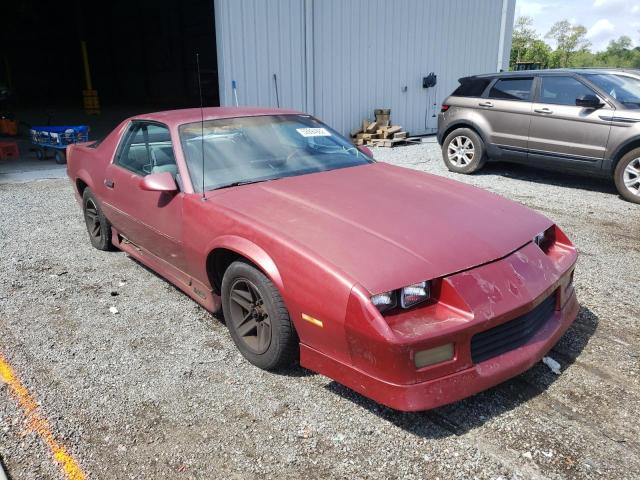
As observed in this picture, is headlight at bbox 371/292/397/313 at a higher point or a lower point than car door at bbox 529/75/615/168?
lower

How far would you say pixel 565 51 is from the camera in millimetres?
53031

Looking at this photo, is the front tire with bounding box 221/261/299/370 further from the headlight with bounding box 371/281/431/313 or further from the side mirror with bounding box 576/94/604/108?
the side mirror with bounding box 576/94/604/108

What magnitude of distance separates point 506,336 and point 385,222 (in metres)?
0.81

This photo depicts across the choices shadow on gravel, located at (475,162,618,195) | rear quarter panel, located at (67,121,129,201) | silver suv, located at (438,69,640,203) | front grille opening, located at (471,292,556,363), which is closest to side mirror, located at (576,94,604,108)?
silver suv, located at (438,69,640,203)

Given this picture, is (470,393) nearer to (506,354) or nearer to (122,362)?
(506,354)

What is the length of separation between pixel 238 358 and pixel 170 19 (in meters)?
20.7

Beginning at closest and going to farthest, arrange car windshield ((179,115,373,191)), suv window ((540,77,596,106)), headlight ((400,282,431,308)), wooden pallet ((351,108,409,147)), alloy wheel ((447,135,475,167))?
headlight ((400,282,431,308)), car windshield ((179,115,373,191)), suv window ((540,77,596,106)), alloy wheel ((447,135,475,167)), wooden pallet ((351,108,409,147))

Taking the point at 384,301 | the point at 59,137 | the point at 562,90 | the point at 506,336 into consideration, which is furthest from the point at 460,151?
the point at 59,137

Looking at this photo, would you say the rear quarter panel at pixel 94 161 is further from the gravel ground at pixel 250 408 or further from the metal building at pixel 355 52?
the metal building at pixel 355 52

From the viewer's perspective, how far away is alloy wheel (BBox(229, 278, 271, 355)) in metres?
2.64

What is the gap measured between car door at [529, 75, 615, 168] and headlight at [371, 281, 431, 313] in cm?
538

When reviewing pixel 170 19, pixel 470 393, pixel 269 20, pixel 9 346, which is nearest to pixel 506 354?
pixel 470 393

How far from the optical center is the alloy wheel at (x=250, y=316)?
2639 mm

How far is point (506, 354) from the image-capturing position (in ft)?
Result: 7.42
